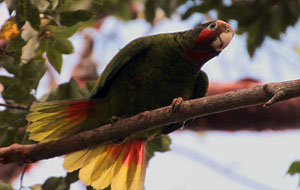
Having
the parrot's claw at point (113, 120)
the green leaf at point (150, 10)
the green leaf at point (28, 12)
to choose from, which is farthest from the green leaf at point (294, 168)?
the green leaf at point (150, 10)

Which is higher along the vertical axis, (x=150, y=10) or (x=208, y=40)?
(x=150, y=10)

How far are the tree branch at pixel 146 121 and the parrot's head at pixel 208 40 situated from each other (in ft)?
2.19

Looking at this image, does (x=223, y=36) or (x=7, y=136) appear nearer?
(x=7, y=136)

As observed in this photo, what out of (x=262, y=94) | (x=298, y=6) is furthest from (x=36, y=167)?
(x=262, y=94)

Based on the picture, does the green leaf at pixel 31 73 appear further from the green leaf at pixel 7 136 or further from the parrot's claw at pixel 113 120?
the parrot's claw at pixel 113 120

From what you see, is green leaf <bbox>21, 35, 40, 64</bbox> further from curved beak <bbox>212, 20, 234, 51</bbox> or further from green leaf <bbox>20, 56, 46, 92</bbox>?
curved beak <bbox>212, 20, 234, 51</bbox>

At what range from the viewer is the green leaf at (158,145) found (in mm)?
2748

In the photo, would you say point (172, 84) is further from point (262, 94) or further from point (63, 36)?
point (262, 94)

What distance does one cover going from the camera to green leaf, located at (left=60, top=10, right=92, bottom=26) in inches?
88.3

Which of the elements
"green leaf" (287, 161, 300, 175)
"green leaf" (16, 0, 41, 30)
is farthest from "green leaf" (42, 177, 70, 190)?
"green leaf" (287, 161, 300, 175)

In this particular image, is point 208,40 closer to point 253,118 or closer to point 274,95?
point 274,95

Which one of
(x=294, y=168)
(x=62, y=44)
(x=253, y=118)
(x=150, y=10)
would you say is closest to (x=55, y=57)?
(x=62, y=44)

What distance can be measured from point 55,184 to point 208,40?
3.92 ft

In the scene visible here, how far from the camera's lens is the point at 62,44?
7.80 feet
